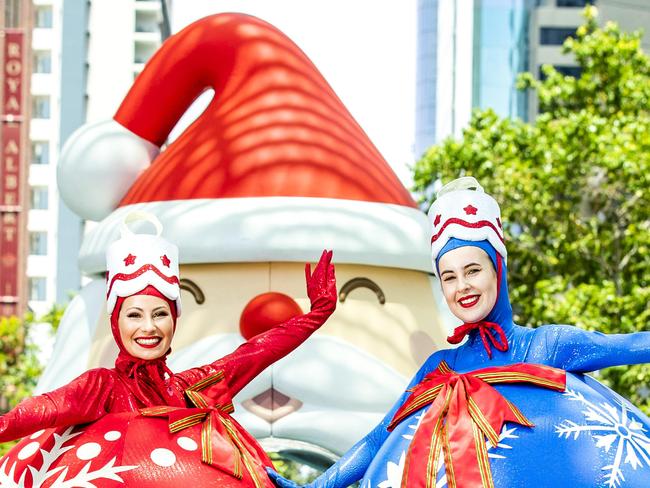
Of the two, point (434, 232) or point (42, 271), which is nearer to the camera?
point (434, 232)

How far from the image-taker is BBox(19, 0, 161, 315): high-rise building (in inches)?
1409

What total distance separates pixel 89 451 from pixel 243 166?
2.08 meters

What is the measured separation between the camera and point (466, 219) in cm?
381

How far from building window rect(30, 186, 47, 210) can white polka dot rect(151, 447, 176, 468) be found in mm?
35369

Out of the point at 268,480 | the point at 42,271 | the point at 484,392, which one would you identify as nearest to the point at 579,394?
the point at 484,392

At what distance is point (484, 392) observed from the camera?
3.54 m

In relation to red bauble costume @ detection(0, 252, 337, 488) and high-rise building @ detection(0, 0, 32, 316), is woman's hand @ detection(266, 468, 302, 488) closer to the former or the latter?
red bauble costume @ detection(0, 252, 337, 488)

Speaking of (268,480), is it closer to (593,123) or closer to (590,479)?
(590,479)

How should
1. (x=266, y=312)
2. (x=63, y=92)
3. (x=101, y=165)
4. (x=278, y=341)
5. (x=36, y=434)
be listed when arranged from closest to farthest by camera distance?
(x=36, y=434) < (x=278, y=341) < (x=266, y=312) < (x=101, y=165) < (x=63, y=92)

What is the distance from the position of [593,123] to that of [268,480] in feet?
29.2

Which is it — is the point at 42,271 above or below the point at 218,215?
below

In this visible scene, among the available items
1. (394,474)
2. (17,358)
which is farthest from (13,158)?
(394,474)

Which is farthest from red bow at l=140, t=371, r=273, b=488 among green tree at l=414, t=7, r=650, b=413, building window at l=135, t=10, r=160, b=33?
building window at l=135, t=10, r=160, b=33

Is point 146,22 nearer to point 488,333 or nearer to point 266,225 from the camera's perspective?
point 266,225
